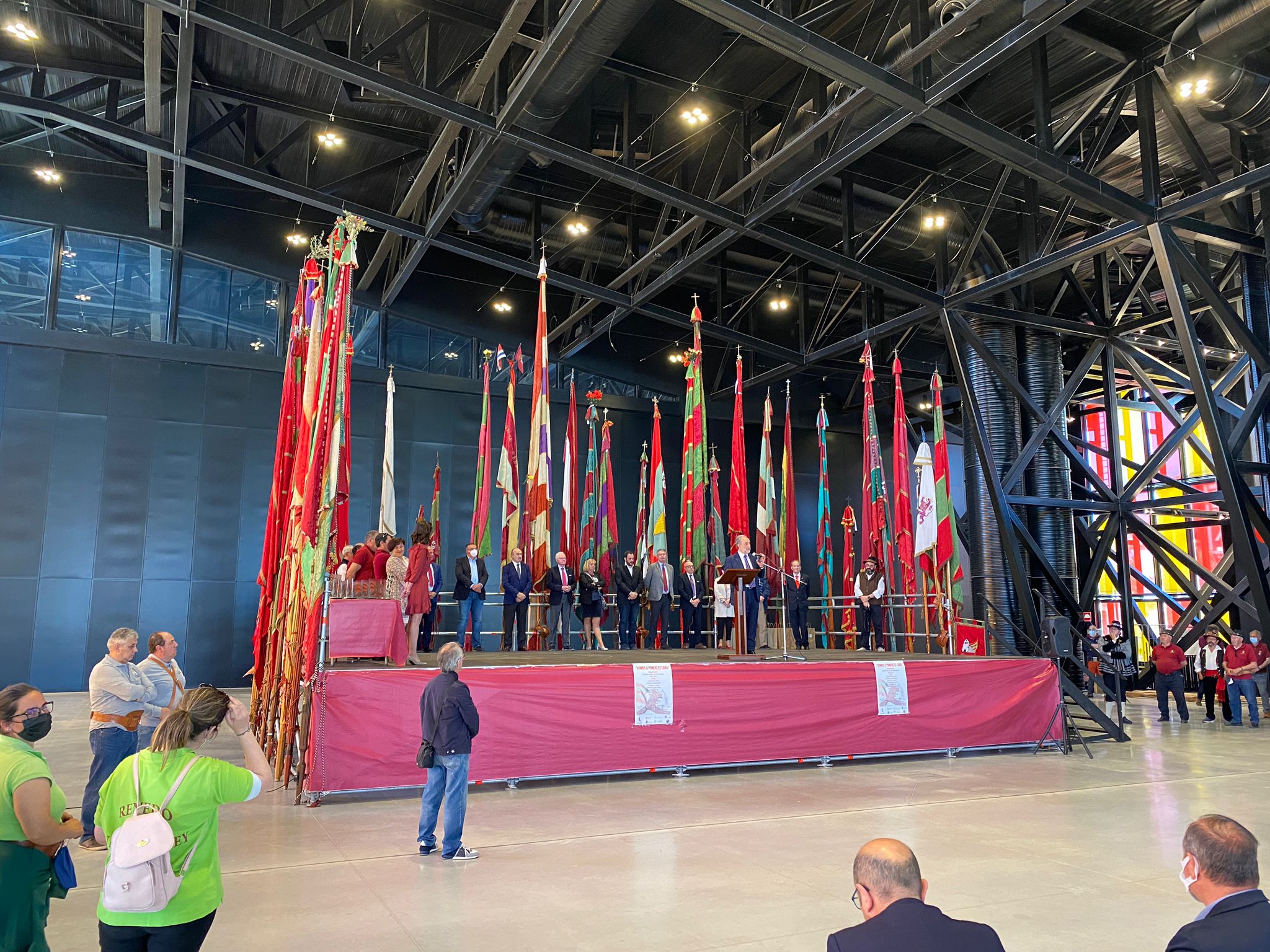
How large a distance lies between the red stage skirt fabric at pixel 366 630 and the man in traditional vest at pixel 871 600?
25.1ft

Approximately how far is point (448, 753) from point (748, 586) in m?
7.19

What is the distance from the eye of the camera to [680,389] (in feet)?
69.4

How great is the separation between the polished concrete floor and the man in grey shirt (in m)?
0.49

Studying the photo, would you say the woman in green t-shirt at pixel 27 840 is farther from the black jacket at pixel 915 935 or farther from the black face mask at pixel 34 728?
the black jacket at pixel 915 935

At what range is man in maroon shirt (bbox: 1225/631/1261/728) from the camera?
1258 centimetres

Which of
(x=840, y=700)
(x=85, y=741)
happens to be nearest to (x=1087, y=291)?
(x=840, y=700)

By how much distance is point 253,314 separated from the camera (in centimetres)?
1748

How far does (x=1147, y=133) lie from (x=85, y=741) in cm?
1529

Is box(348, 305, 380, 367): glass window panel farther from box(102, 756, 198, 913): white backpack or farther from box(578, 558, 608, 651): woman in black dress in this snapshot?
box(102, 756, 198, 913): white backpack

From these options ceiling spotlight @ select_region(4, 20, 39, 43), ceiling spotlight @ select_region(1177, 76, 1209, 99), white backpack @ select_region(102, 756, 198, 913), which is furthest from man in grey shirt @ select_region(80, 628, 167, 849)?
ceiling spotlight @ select_region(1177, 76, 1209, 99)

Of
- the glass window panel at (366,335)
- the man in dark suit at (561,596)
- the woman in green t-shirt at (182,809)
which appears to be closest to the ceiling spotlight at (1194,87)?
the man in dark suit at (561,596)

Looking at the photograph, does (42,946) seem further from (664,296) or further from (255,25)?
(664,296)

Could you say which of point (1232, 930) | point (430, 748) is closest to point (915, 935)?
point (1232, 930)

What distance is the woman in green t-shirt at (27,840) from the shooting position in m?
2.62
